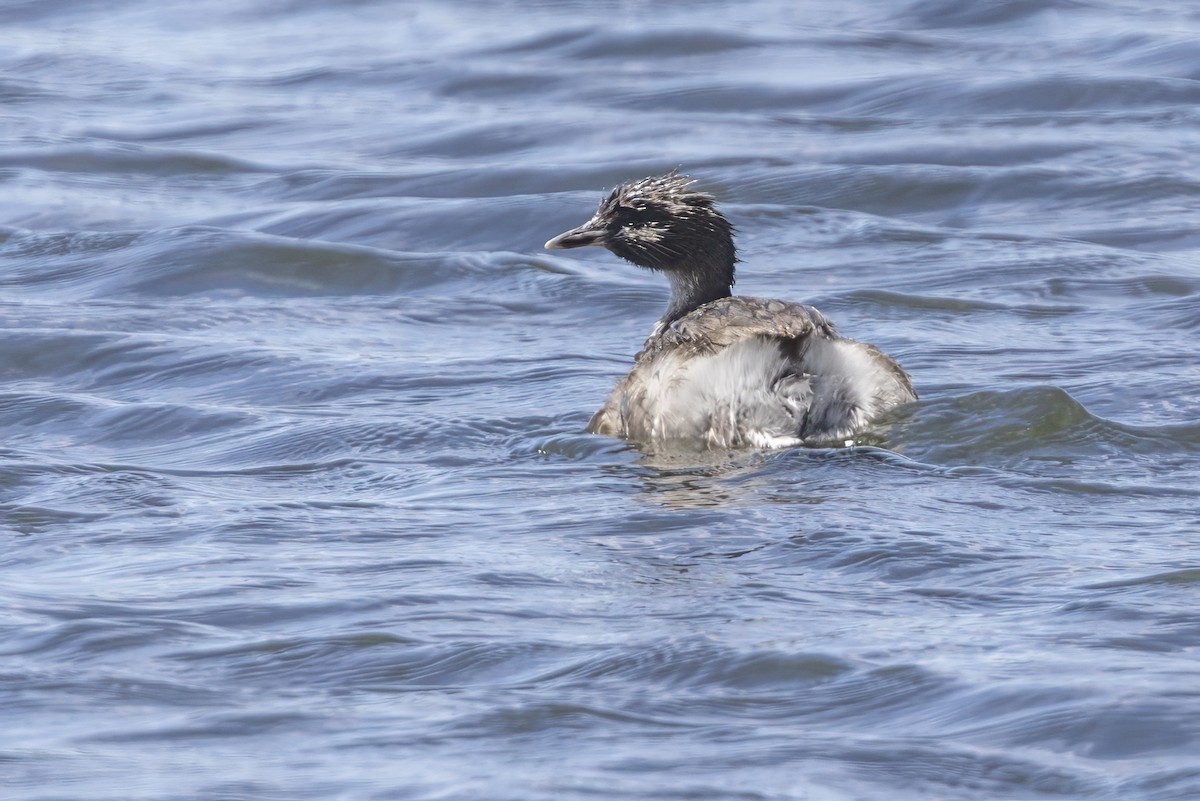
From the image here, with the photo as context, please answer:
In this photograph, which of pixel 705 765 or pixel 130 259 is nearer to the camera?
pixel 705 765

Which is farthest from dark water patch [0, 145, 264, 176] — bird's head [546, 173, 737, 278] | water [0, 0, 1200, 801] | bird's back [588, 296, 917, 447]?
bird's back [588, 296, 917, 447]

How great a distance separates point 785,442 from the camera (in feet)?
26.6

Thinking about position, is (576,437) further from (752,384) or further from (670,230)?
(670,230)

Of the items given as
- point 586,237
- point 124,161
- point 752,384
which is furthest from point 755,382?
point 124,161

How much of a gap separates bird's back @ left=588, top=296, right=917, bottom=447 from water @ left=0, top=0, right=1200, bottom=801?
145 millimetres

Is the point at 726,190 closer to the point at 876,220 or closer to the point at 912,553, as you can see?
the point at 876,220

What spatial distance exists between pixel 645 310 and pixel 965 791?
6.31 meters

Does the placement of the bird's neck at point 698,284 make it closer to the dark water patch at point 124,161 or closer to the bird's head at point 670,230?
the bird's head at point 670,230

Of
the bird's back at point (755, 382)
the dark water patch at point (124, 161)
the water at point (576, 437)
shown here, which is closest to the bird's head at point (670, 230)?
the water at point (576, 437)

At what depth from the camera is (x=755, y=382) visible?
8.00 meters

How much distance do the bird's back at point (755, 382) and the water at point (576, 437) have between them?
0.15 metres

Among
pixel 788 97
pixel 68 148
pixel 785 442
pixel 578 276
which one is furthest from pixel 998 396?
pixel 68 148

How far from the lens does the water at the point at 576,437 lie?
5.57m

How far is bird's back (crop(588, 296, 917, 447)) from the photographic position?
7965 millimetres
